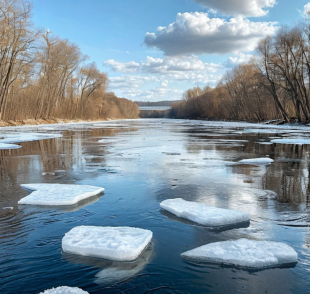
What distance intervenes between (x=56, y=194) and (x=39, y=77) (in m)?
44.8

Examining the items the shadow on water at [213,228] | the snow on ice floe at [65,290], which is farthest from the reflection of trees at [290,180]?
the snow on ice floe at [65,290]

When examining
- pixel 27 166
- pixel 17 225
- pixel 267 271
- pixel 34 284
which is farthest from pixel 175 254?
pixel 27 166

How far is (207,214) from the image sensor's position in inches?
173

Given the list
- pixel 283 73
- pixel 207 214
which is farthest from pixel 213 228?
pixel 283 73

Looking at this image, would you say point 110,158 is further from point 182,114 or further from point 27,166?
point 182,114

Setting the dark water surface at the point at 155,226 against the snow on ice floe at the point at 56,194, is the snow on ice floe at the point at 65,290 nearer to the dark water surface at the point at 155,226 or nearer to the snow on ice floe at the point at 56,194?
the dark water surface at the point at 155,226

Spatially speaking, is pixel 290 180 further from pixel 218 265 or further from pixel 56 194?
pixel 56 194

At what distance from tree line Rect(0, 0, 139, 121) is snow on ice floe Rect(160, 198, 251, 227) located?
32.7 m

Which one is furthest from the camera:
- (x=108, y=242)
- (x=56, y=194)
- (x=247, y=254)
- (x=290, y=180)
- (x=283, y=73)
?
(x=283, y=73)

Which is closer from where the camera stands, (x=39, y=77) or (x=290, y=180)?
(x=290, y=180)

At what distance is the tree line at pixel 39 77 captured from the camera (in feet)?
106

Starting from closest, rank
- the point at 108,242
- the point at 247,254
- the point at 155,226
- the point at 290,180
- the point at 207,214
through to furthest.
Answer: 1. the point at 247,254
2. the point at 108,242
3. the point at 155,226
4. the point at 207,214
5. the point at 290,180

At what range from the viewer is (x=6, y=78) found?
32.6 metres

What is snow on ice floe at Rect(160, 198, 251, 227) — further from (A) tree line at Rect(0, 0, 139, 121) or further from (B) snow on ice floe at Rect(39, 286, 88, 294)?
(A) tree line at Rect(0, 0, 139, 121)
